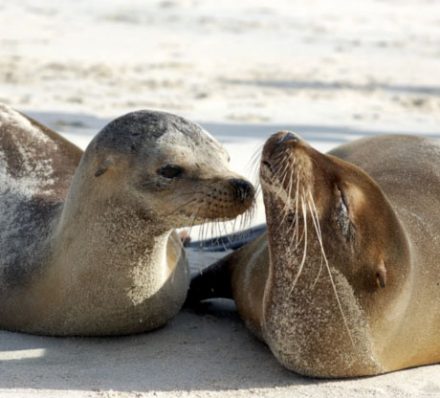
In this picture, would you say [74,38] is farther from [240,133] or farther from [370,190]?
[370,190]

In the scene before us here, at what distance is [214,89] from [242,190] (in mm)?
6810

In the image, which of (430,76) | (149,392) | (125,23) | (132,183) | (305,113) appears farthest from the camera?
(125,23)

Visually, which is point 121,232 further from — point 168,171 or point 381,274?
point 381,274

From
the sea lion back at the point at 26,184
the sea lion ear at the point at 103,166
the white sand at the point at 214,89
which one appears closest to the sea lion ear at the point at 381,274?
the white sand at the point at 214,89

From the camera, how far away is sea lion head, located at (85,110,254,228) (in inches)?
171

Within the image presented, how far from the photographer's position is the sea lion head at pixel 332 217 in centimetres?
395

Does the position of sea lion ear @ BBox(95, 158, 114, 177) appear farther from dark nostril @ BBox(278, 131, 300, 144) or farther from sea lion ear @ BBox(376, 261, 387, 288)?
sea lion ear @ BBox(376, 261, 387, 288)

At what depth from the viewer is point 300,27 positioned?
16.5 m

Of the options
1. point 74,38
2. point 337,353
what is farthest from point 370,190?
point 74,38

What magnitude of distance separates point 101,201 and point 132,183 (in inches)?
5.5

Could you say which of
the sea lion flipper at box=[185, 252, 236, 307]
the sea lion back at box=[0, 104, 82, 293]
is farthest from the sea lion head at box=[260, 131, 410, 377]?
the sea lion back at box=[0, 104, 82, 293]

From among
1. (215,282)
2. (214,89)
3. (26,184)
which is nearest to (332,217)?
(215,282)

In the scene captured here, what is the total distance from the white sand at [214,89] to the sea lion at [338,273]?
0.11 m

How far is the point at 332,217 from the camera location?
402 centimetres
